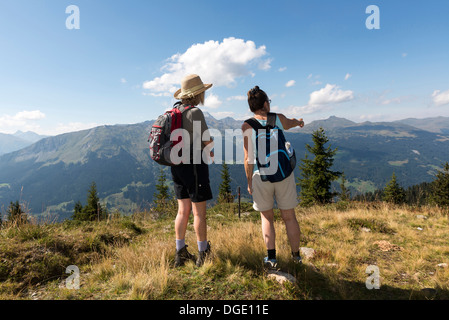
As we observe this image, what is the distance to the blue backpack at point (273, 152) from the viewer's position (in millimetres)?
3006

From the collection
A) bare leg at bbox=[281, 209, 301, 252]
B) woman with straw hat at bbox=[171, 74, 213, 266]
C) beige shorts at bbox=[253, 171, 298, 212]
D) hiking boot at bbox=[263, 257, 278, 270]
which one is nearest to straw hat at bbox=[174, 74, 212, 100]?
woman with straw hat at bbox=[171, 74, 213, 266]

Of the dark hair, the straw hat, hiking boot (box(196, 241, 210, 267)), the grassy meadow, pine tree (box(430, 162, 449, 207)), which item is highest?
the straw hat

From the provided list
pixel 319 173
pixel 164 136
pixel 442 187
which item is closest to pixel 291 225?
pixel 164 136

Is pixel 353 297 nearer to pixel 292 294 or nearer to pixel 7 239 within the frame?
pixel 292 294

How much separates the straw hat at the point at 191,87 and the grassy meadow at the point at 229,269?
266cm

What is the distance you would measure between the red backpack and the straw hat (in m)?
0.39

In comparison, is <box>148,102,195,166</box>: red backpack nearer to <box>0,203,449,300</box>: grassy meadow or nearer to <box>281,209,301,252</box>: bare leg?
<box>0,203,449,300</box>: grassy meadow

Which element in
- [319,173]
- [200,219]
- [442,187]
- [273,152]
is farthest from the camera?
[442,187]

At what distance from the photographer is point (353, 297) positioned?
2814 mm

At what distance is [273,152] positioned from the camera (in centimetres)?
306

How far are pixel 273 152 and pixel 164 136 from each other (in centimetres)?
166

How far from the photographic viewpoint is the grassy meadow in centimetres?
276

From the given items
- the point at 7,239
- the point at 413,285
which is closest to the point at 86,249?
the point at 7,239

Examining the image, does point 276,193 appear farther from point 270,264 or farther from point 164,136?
point 164,136
